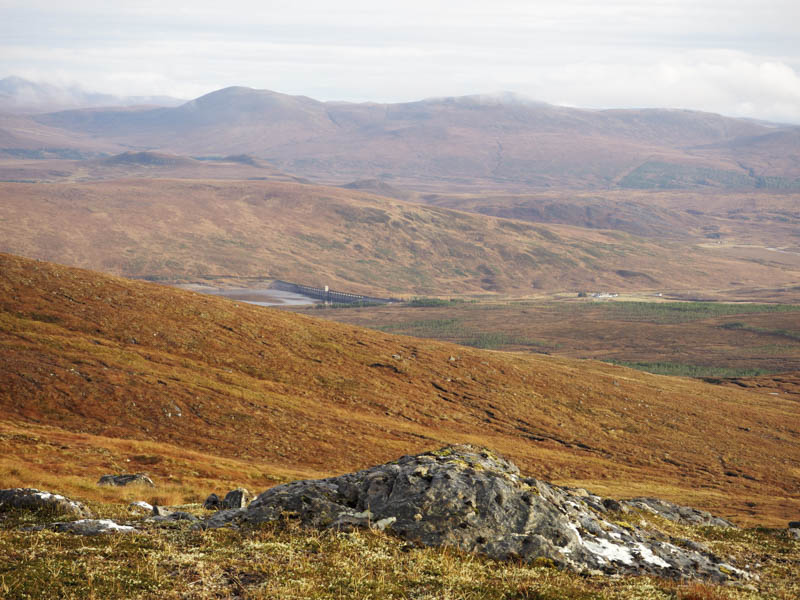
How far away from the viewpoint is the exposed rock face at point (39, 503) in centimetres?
1667

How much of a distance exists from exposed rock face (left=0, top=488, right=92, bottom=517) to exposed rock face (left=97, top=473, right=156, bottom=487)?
8.82 meters

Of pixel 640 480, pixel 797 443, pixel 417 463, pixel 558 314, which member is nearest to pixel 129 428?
pixel 417 463

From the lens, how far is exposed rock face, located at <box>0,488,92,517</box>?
16.7 m

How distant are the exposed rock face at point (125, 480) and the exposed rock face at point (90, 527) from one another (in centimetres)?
1123

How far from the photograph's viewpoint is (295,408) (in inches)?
1825

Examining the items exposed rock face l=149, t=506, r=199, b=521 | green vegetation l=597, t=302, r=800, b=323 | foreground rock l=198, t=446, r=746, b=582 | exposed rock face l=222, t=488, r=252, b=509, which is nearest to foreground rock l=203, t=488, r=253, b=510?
exposed rock face l=222, t=488, r=252, b=509

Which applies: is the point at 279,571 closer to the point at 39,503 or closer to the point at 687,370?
the point at 39,503

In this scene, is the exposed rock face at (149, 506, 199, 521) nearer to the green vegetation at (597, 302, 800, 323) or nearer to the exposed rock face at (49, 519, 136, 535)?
the exposed rock face at (49, 519, 136, 535)

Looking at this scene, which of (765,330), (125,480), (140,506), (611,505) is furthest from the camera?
(765,330)

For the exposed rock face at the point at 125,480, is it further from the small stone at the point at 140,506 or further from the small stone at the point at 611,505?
the small stone at the point at 611,505

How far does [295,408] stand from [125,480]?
802 inches

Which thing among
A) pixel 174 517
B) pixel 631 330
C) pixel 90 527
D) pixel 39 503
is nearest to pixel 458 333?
pixel 631 330

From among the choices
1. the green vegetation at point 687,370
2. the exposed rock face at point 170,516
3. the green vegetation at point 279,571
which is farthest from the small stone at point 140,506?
the green vegetation at point 687,370

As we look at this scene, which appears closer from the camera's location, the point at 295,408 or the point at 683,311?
the point at 295,408
